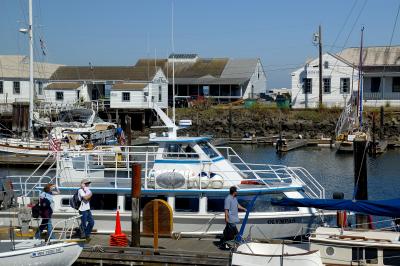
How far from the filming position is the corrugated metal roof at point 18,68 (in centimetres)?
7519

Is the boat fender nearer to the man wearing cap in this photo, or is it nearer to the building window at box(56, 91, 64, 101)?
the man wearing cap

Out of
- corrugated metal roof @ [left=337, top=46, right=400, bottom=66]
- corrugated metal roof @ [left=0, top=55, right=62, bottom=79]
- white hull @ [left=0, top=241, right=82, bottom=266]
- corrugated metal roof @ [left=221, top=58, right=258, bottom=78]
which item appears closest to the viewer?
white hull @ [left=0, top=241, right=82, bottom=266]

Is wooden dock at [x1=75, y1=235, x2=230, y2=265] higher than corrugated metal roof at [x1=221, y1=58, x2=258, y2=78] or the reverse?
the reverse

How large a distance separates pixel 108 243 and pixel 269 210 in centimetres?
485

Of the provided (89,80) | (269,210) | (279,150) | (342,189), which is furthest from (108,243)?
(89,80)

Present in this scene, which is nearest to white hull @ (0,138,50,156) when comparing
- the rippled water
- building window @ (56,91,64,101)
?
the rippled water

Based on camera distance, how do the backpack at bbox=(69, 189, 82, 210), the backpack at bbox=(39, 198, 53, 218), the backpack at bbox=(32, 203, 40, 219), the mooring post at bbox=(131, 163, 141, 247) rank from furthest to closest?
the backpack at bbox=(69, 189, 82, 210)
the backpack at bbox=(32, 203, 40, 219)
the backpack at bbox=(39, 198, 53, 218)
the mooring post at bbox=(131, 163, 141, 247)

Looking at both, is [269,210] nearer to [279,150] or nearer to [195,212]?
[195,212]

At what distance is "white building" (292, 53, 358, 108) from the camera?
68000mm

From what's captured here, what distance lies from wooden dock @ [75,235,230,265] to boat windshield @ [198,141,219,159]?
378cm

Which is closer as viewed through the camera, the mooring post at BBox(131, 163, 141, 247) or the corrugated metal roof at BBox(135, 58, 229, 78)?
the mooring post at BBox(131, 163, 141, 247)

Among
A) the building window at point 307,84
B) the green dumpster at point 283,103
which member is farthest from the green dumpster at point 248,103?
the building window at point 307,84

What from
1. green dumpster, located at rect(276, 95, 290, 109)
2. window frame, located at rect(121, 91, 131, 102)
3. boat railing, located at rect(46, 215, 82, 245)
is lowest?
boat railing, located at rect(46, 215, 82, 245)

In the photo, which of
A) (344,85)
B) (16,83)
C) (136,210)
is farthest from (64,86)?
(136,210)
